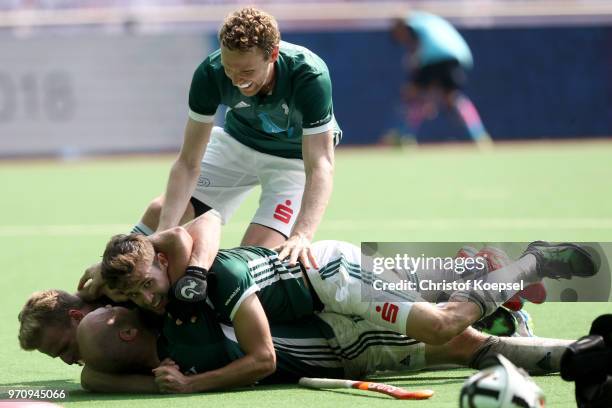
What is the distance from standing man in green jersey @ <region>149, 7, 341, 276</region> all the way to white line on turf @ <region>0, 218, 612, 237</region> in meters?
3.62

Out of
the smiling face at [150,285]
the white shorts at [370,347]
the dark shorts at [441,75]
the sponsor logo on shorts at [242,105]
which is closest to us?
the smiling face at [150,285]

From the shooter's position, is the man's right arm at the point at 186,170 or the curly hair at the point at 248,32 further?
the man's right arm at the point at 186,170

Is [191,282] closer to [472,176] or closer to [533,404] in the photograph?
[533,404]

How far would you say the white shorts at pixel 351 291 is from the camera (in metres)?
5.72

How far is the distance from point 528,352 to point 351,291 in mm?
870

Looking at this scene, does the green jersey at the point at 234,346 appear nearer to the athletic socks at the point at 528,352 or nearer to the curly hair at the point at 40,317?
the curly hair at the point at 40,317

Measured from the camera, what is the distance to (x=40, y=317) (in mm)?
5801

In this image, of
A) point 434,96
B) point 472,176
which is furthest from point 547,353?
point 434,96

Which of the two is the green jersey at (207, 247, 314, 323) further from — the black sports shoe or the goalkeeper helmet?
the goalkeeper helmet

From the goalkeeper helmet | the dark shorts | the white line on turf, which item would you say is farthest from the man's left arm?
the dark shorts

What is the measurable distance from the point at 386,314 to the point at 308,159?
118 cm

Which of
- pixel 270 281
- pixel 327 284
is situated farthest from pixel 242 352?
pixel 327 284

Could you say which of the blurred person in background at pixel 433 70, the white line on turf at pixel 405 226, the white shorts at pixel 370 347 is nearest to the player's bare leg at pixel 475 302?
the white shorts at pixel 370 347

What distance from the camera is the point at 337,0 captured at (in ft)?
77.2
